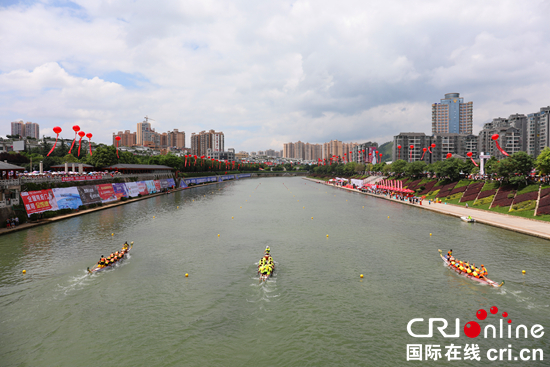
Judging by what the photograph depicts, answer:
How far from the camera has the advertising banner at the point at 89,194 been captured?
5630 centimetres

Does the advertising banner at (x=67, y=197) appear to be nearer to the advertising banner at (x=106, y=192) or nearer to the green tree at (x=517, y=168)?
the advertising banner at (x=106, y=192)

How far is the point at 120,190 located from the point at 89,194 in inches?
482

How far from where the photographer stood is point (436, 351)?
1526cm

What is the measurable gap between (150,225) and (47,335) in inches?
1149

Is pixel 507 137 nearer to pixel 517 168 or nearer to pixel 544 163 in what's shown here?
pixel 517 168

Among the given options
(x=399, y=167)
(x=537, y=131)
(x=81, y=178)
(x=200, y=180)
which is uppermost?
(x=537, y=131)

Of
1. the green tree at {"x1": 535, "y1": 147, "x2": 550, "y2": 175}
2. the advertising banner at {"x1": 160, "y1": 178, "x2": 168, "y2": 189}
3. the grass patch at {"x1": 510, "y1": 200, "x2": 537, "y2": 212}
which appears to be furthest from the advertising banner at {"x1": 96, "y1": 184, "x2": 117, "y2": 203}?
the green tree at {"x1": 535, "y1": 147, "x2": 550, "y2": 175}

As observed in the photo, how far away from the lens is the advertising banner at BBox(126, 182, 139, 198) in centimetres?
7481

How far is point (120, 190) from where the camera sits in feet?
233

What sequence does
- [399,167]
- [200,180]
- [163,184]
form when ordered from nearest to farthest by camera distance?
1. [163,184]
2. [399,167]
3. [200,180]

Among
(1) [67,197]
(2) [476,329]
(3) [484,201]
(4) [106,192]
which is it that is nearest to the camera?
(2) [476,329]

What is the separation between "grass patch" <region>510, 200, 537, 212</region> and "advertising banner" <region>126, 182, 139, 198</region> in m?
82.2

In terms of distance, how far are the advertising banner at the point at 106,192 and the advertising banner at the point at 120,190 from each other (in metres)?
1.19

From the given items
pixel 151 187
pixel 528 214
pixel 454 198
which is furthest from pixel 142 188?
pixel 528 214
